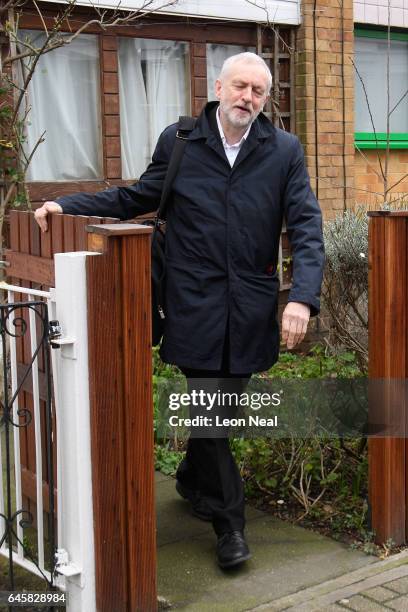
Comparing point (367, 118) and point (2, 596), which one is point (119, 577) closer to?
point (2, 596)

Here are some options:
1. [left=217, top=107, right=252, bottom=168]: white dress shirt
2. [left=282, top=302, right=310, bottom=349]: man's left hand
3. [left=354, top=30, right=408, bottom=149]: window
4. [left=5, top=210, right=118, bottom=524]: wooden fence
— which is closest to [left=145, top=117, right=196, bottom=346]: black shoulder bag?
[left=217, top=107, right=252, bottom=168]: white dress shirt

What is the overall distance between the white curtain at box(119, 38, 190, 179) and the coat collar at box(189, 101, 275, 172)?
3.75 m

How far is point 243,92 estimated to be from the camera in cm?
374

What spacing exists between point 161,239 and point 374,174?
575 cm

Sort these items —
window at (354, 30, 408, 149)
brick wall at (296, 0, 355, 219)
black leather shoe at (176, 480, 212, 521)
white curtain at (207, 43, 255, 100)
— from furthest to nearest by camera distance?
window at (354, 30, 408, 149)
brick wall at (296, 0, 355, 219)
white curtain at (207, 43, 255, 100)
black leather shoe at (176, 480, 212, 521)

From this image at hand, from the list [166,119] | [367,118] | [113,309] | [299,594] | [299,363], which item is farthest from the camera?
[367,118]

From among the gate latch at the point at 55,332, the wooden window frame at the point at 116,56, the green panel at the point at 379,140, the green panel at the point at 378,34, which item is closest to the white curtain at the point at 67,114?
the wooden window frame at the point at 116,56

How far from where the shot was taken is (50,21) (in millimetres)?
6887

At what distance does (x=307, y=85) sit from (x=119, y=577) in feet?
19.6

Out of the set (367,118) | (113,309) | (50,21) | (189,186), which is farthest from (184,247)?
(367,118)

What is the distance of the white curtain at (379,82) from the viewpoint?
937 centimetres

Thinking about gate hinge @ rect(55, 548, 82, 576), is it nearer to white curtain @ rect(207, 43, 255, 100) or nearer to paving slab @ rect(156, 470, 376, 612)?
paving slab @ rect(156, 470, 376, 612)

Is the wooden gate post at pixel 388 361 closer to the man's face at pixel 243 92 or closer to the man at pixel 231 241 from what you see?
the man at pixel 231 241

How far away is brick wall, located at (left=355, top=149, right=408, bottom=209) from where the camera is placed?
9094 millimetres
